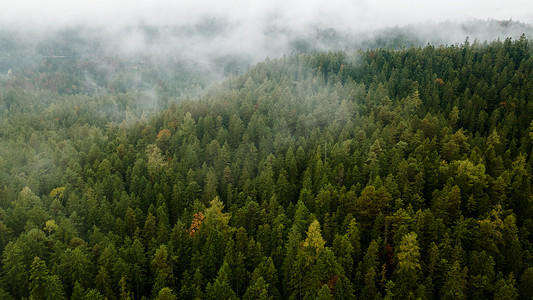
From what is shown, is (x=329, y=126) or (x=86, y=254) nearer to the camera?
(x=86, y=254)

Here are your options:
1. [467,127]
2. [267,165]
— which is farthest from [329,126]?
[467,127]

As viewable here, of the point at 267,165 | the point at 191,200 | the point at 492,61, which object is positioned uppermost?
the point at 492,61

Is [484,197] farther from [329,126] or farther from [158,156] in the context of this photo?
[158,156]

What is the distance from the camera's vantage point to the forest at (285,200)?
166 feet

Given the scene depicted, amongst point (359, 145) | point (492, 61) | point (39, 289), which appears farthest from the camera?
point (492, 61)

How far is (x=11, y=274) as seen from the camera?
5322cm

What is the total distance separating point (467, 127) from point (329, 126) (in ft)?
129

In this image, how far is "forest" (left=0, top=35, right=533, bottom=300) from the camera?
50.6 metres

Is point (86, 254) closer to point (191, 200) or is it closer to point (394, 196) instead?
point (191, 200)

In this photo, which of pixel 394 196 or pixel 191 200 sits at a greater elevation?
pixel 394 196

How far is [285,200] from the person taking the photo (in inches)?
2901

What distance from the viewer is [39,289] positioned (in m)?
51.3

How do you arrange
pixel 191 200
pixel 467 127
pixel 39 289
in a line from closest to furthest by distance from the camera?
pixel 39 289
pixel 191 200
pixel 467 127

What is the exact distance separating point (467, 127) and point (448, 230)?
189 feet
